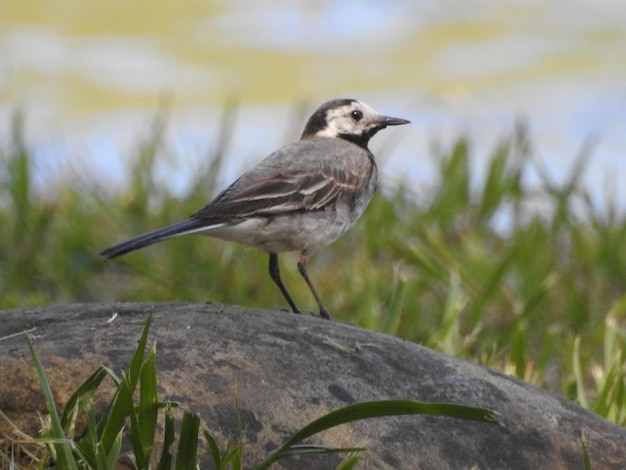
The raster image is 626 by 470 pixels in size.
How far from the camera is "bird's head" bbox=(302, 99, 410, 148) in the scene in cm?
607

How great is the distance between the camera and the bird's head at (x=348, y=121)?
607 centimetres

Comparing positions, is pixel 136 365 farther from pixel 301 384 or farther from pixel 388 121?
pixel 388 121

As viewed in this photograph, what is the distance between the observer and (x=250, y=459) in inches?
120

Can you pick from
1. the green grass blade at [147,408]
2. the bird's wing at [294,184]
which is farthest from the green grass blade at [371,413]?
the bird's wing at [294,184]

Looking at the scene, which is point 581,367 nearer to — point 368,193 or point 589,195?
point 368,193

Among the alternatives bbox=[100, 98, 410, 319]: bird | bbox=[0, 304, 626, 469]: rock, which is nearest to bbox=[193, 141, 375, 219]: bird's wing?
bbox=[100, 98, 410, 319]: bird

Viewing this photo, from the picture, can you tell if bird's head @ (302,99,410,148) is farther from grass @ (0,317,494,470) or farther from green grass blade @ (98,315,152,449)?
green grass blade @ (98,315,152,449)

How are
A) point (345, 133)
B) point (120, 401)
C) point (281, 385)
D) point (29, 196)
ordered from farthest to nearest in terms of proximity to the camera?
point (29, 196), point (345, 133), point (281, 385), point (120, 401)

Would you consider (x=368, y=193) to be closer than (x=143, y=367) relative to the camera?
No

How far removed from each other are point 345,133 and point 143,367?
327cm

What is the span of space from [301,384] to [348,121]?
9.48 ft

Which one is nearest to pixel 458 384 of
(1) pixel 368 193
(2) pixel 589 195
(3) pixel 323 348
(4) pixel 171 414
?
(3) pixel 323 348

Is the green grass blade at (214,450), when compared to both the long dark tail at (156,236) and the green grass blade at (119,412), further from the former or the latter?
the long dark tail at (156,236)

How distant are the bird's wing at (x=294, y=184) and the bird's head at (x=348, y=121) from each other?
1.59 ft
